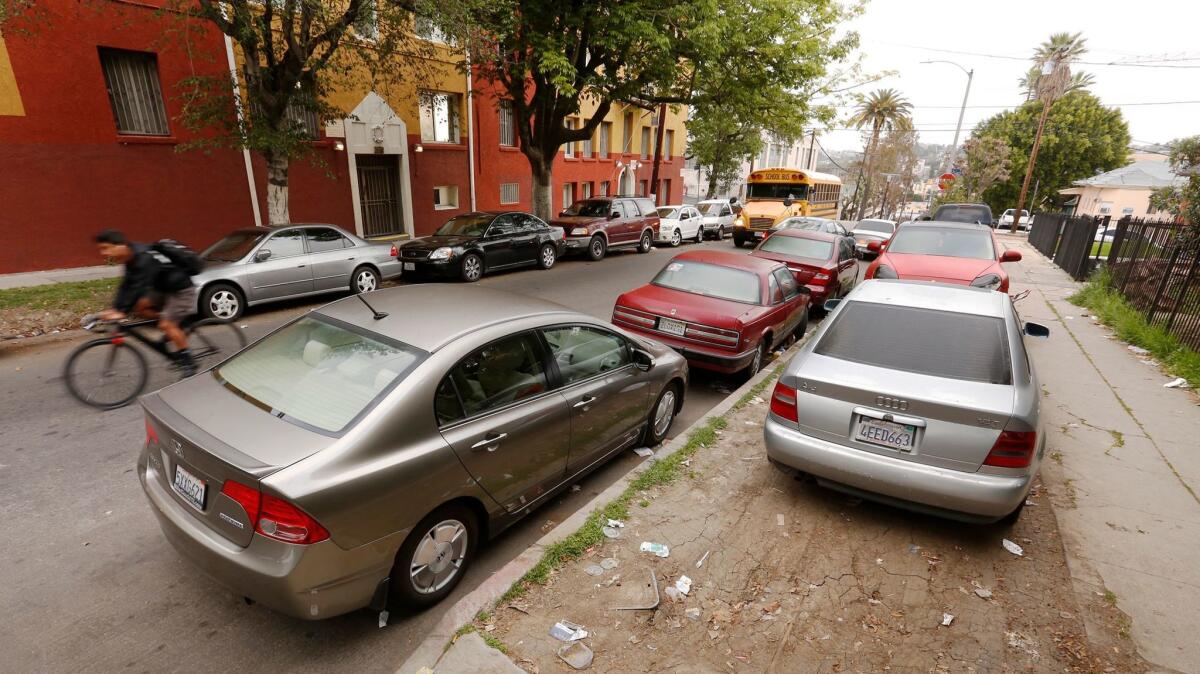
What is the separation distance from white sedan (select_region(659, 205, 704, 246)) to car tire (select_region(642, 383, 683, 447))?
15982 mm

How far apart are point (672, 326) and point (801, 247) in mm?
5426

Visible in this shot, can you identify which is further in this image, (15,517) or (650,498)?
(650,498)

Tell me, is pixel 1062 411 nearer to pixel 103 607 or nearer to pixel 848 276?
pixel 848 276

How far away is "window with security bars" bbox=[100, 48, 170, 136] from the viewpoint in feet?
38.3

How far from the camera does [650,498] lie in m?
3.99

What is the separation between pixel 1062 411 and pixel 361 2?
40.5ft

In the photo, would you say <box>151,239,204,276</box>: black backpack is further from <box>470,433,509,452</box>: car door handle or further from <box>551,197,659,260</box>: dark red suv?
<box>551,197,659,260</box>: dark red suv

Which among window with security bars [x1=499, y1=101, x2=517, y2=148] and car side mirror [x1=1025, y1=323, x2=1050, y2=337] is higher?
window with security bars [x1=499, y1=101, x2=517, y2=148]

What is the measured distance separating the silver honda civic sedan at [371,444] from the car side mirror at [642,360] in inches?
23.0

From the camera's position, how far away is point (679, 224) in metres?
21.2

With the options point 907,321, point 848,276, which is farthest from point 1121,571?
point 848,276

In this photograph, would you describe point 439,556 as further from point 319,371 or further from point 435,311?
point 435,311

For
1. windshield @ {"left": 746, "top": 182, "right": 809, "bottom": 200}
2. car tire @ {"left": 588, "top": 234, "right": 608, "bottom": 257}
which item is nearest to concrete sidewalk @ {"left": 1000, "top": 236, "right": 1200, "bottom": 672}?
car tire @ {"left": 588, "top": 234, "right": 608, "bottom": 257}

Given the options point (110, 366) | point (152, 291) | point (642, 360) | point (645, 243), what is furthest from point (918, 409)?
point (645, 243)
